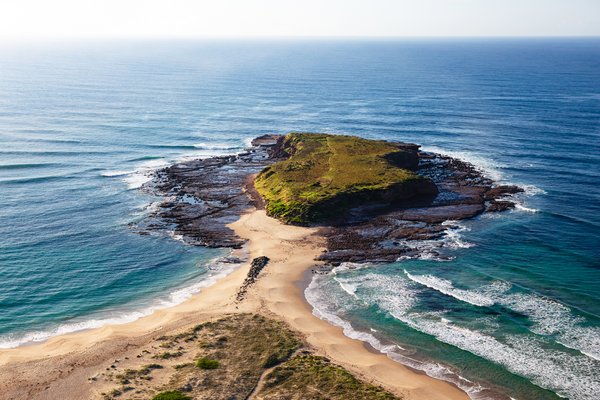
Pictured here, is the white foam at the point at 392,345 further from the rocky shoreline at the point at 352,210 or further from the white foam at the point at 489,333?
the rocky shoreline at the point at 352,210

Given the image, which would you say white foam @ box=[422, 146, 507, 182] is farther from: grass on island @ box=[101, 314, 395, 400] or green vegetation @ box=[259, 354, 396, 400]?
grass on island @ box=[101, 314, 395, 400]

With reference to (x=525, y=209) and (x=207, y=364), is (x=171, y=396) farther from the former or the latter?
(x=525, y=209)

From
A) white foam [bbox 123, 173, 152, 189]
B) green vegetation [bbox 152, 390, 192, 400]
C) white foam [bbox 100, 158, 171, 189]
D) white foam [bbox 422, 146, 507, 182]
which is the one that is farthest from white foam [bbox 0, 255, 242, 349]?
white foam [bbox 422, 146, 507, 182]

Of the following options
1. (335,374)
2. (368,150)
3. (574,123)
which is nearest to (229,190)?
(368,150)

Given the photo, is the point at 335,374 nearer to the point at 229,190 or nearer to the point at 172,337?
the point at 172,337

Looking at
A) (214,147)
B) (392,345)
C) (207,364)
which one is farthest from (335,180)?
(214,147)

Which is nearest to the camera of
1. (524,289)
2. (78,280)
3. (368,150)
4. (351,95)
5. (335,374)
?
(335,374)
